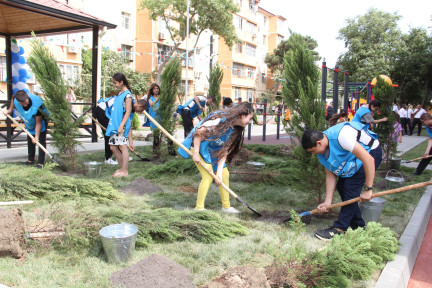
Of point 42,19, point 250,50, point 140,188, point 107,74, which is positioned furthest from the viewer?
point 250,50

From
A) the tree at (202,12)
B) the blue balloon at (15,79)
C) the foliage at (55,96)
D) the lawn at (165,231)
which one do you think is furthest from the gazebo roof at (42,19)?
the tree at (202,12)

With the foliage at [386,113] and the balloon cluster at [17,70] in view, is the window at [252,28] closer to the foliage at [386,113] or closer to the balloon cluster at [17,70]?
the balloon cluster at [17,70]

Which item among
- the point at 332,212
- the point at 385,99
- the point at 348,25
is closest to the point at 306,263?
the point at 332,212

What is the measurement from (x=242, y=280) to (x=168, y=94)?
21.8 feet

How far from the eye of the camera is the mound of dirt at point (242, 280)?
2496mm

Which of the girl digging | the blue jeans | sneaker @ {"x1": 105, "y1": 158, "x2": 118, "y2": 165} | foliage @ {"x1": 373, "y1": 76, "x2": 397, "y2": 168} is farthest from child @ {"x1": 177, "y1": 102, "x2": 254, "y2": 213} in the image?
foliage @ {"x1": 373, "y1": 76, "x2": 397, "y2": 168}

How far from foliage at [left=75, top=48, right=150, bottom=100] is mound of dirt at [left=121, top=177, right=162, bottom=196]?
60.8 ft

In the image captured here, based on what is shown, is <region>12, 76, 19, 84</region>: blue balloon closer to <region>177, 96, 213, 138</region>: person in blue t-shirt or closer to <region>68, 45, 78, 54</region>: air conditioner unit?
<region>177, 96, 213, 138</region>: person in blue t-shirt

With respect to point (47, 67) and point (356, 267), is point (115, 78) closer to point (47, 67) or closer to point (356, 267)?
point (47, 67)

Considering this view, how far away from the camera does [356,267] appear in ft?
9.78

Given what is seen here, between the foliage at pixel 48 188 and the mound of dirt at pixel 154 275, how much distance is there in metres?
2.16

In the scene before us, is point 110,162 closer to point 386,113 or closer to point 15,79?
point 386,113

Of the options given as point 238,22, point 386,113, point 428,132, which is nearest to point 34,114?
point 386,113

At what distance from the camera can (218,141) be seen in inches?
178
